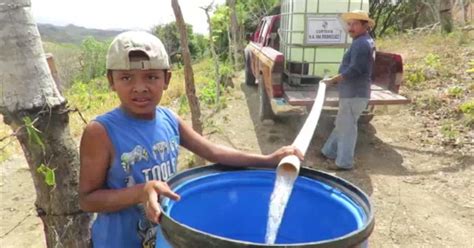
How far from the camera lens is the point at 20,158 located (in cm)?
552

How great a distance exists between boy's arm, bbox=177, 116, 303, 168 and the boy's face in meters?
0.24

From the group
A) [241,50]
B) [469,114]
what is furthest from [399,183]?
[241,50]

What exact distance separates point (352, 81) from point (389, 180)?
1092mm

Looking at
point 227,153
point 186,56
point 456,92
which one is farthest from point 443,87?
point 227,153

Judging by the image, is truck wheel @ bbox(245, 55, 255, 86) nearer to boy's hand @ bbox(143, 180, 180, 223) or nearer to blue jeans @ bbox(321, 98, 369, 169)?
blue jeans @ bbox(321, 98, 369, 169)

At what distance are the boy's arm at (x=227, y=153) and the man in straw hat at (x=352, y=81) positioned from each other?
3.13 meters

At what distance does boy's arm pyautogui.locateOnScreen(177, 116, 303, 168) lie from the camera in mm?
1484

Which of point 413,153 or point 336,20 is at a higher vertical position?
point 336,20

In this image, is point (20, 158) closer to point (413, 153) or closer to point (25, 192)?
point (25, 192)

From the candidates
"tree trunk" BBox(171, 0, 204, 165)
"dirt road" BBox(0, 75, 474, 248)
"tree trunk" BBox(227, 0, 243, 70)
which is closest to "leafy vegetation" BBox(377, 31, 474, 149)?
"dirt road" BBox(0, 75, 474, 248)

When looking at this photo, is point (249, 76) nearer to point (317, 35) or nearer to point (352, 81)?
point (317, 35)

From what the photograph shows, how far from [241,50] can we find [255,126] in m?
7.25

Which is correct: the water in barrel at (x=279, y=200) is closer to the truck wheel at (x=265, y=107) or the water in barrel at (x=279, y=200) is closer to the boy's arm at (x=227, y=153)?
the boy's arm at (x=227, y=153)

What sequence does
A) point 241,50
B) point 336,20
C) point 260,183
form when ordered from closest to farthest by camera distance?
point 260,183 → point 336,20 → point 241,50
